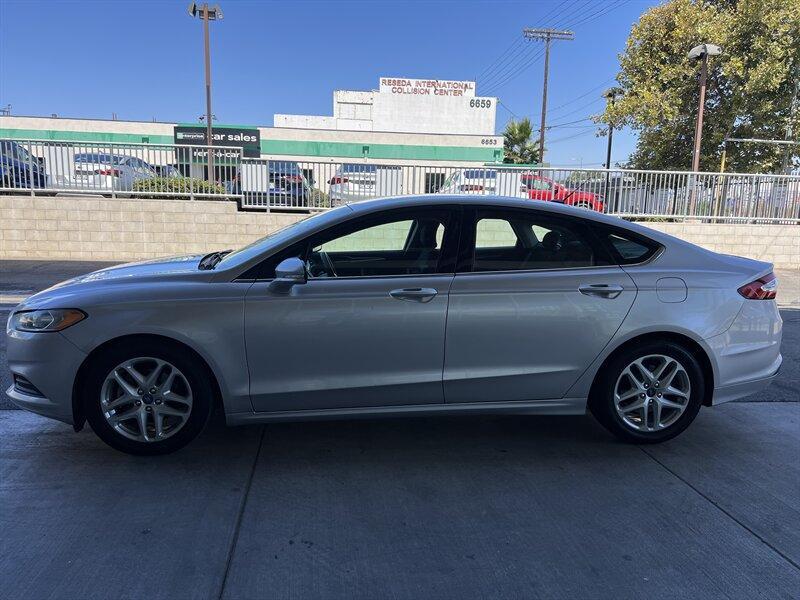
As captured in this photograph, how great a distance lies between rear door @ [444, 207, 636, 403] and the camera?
3.51 m

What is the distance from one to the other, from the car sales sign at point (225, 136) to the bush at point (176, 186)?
25769mm

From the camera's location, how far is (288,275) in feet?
10.9

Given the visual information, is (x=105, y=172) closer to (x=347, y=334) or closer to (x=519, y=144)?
(x=347, y=334)

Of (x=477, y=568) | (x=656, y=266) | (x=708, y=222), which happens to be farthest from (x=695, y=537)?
(x=708, y=222)

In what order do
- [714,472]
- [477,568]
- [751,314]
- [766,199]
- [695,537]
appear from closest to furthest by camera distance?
1. [477,568]
2. [695,537]
3. [714,472]
4. [751,314]
5. [766,199]

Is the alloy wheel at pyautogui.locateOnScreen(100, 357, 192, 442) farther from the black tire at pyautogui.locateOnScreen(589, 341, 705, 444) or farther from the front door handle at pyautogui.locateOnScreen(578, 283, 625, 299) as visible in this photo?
the black tire at pyautogui.locateOnScreen(589, 341, 705, 444)

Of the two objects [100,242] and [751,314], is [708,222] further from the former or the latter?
[100,242]

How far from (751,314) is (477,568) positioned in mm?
2525

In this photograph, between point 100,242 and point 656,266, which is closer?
point 656,266

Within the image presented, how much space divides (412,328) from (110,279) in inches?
73.8

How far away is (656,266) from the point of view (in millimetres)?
3756

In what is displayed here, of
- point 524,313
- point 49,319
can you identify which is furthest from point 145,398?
point 524,313

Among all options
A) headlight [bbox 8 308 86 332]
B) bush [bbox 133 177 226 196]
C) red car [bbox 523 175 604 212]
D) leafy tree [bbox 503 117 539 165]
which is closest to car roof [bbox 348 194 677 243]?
headlight [bbox 8 308 86 332]

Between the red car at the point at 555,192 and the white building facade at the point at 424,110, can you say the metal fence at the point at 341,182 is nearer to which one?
the red car at the point at 555,192
